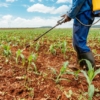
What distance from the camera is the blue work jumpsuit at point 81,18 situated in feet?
9.90

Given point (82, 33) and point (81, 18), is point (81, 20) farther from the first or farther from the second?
point (82, 33)

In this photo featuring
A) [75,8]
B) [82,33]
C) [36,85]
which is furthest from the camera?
[82,33]

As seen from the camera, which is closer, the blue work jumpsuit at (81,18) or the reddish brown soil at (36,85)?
the reddish brown soil at (36,85)

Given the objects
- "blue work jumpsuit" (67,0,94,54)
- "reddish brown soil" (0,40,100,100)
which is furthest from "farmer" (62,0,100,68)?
"reddish brown soil" (0,40,100,100)

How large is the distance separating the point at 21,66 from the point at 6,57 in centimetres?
73

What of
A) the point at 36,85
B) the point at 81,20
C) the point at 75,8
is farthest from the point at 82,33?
the point at 36,85

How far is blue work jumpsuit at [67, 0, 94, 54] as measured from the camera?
3.02 meters

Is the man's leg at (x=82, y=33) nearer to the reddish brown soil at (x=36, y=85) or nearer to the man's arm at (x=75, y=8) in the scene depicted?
the man's arm at (x=75, y=8)

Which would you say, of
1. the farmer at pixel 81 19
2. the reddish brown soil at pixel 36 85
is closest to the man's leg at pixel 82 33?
the farmer at pixel 81 19

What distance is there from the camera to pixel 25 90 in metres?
2.29

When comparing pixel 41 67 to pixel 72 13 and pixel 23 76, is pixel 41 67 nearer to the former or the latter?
pixel 23 76

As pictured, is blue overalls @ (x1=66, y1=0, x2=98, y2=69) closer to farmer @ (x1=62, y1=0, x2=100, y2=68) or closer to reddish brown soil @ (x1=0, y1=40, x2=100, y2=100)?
farmer @ (x1=62, y1=0, x2=100, y2=68)

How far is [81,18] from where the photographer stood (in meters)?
3.08

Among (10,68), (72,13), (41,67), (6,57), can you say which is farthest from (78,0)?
(6,57)
